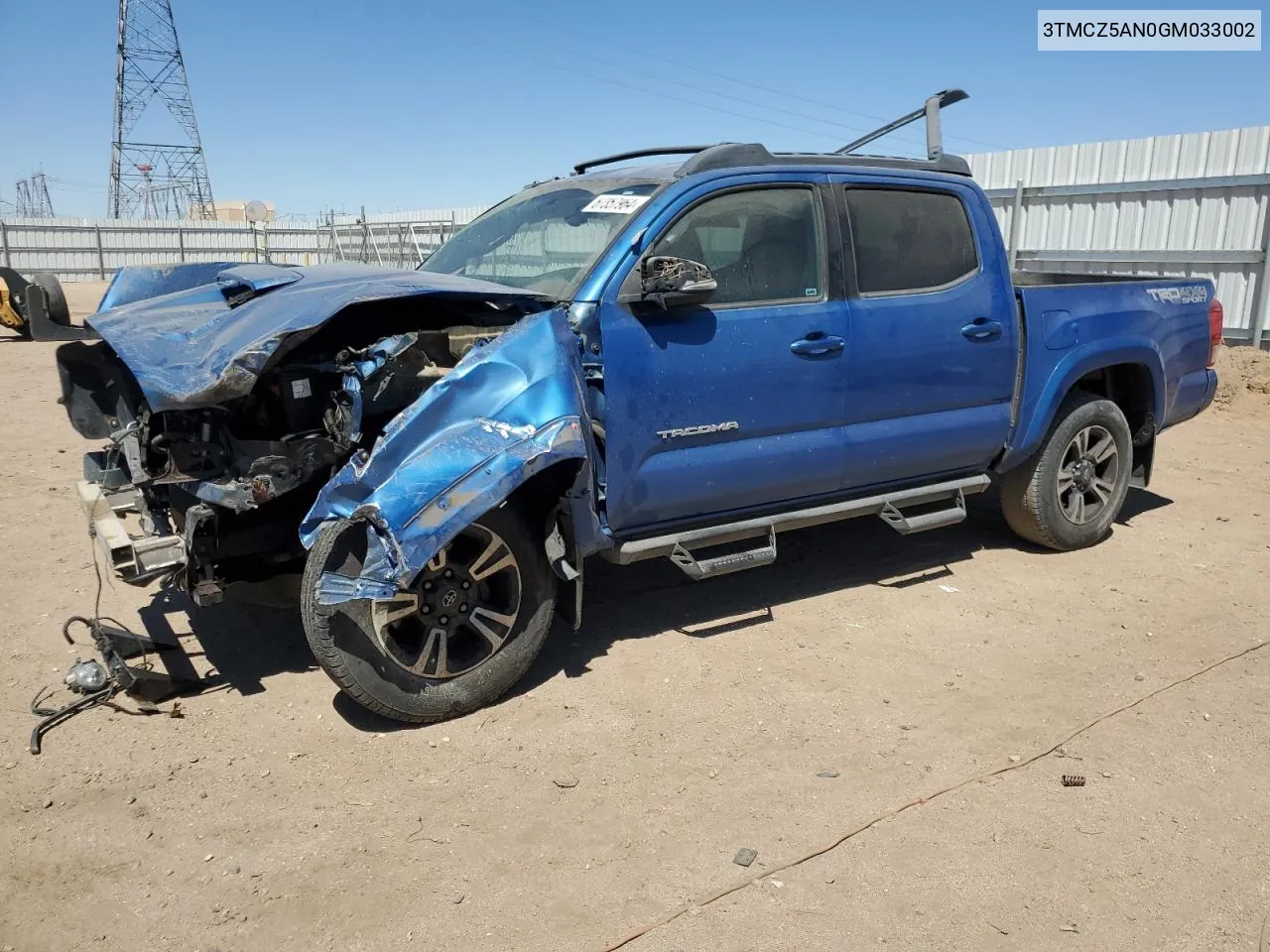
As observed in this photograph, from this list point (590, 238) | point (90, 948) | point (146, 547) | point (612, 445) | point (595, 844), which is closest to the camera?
point (90, 948)

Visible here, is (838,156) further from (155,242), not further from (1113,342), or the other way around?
(155,242)

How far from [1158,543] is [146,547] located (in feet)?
18.0

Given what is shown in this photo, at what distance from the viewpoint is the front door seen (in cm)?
389

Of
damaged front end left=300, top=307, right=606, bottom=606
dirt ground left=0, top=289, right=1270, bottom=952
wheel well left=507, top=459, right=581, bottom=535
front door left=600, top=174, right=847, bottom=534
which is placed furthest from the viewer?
front door left=600, top=174, right=847, bottom=534

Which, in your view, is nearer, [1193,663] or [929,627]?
[1193,663]

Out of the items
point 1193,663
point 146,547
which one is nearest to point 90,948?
point 146,547

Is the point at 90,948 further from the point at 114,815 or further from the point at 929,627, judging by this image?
the point at 929,627

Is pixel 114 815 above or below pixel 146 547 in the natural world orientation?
below

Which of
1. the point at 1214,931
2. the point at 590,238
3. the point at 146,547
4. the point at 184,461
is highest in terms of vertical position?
the point at 590,238

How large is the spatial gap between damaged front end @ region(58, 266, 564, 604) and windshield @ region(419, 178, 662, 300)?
16.4 inches

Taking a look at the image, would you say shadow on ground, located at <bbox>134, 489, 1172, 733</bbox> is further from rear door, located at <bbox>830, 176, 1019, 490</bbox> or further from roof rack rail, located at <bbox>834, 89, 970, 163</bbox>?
roof rack rail, located at <bbox>834, 89, 970, 163</bbox>

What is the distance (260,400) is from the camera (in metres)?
3.75

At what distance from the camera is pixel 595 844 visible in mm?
3014

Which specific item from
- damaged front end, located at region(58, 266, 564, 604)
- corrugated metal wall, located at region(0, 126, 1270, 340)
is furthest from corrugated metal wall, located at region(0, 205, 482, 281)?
damaged front end, located at region(58, 266, 564, 604)
